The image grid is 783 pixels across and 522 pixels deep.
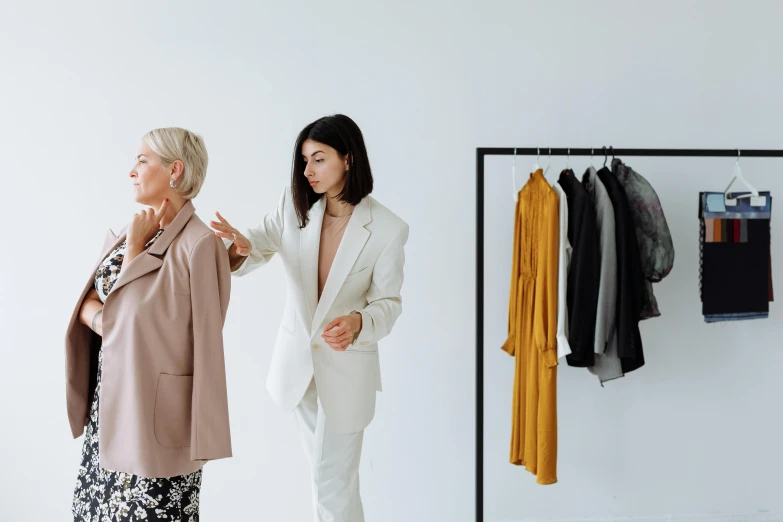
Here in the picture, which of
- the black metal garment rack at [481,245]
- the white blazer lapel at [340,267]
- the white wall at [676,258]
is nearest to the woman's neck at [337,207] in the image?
the white blazer lapel at [340,267]

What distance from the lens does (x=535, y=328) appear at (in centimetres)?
255

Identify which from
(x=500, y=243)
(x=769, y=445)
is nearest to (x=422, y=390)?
(x=500, y=243)

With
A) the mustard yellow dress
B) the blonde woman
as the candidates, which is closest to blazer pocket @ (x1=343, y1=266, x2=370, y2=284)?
the blonde woman

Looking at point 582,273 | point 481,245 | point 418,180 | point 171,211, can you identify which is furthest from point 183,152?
point 582,273

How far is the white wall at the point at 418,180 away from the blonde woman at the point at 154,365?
1.20 m

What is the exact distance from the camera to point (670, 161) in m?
3.13

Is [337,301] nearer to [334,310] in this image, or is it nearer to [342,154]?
[334,310]

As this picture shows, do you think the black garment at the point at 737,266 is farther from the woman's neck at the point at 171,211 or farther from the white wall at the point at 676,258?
the woman's neck at the point at 171,211

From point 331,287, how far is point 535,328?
2.78ft

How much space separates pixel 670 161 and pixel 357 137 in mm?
1700

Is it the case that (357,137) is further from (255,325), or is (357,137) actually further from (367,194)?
(255,325)

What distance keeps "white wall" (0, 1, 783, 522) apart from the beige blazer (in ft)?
4.18

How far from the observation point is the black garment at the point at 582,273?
2580 mm

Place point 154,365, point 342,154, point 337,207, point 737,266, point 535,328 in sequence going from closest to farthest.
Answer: point 154,365
point 342,154
point 337,207
point 535,328
point 737,266
